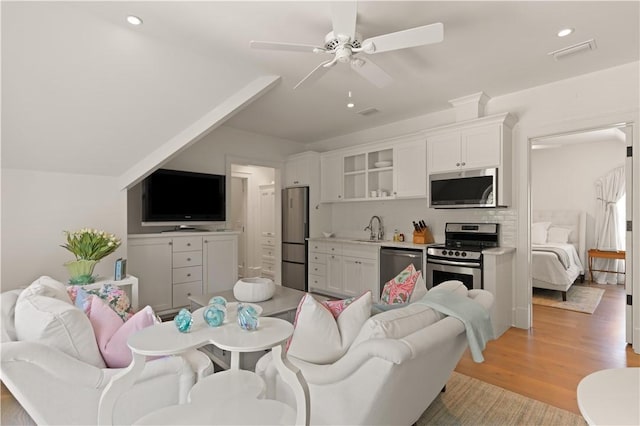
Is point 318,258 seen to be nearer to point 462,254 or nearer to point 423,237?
point 423,237

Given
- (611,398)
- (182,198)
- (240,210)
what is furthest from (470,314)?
(240,210)

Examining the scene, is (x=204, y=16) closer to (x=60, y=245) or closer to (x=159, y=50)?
(x=159, y=50)

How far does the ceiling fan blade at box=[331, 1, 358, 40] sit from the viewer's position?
1.81m

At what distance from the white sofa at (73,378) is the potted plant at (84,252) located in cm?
149

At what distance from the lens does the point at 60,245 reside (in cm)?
315

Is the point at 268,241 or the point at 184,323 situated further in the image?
the point at 268,241

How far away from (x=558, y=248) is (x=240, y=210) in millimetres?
6009

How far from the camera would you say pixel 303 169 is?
5574mm

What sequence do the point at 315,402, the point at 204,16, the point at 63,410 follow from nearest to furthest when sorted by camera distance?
the point at 63,410 < the point at 315,402 < the point at 204,16

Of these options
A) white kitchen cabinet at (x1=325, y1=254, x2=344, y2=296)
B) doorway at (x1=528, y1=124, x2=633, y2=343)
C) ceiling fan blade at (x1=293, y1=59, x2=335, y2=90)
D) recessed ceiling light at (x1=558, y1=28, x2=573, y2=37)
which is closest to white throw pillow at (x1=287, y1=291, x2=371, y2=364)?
ceiling fan blade at (x1=293, y1=59, x2=335, y2=90)

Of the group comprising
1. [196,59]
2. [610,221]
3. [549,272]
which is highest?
[196,59]

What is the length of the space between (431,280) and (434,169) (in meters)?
1.42

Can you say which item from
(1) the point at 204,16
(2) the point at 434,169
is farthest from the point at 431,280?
(1) the point at 204,16

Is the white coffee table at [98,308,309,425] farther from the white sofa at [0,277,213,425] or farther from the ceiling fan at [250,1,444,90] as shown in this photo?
the ceiling fan at [250,1,444,90]
